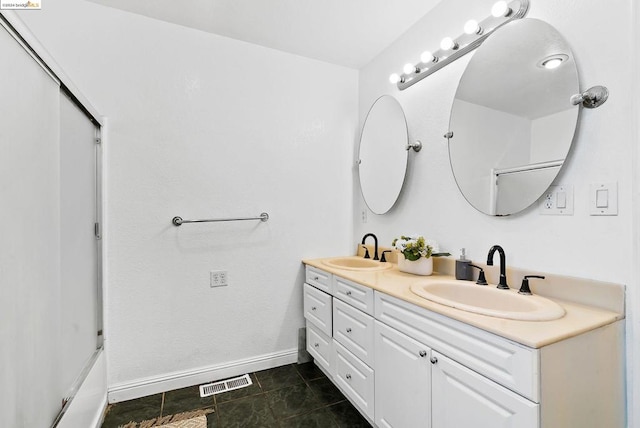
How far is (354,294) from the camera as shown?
163 centimetres

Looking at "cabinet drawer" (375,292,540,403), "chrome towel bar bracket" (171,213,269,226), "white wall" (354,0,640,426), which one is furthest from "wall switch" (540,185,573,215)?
"chrome towel bar bracket" (171,213,269,226)

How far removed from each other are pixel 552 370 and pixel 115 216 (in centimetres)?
216

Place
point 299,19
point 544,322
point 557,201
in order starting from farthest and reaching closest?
point 299,19 < point 557,201 < point 544,322

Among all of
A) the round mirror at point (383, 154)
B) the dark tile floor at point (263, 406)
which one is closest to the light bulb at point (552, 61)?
the round mirror at point (383, 154)

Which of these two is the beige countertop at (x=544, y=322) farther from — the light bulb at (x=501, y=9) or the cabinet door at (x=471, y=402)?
the light bulb at (x=501, y=9)

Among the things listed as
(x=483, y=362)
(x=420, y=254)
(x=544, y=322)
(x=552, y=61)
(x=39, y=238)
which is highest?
(x=552, y=61)

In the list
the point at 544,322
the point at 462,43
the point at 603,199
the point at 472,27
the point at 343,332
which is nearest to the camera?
the point at 544,322

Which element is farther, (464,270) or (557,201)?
(464,270)

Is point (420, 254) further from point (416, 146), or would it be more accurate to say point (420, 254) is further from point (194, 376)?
point (194, 376)

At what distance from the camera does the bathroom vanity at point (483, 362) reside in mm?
841

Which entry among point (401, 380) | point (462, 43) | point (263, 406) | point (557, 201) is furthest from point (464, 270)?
point (263, 406)

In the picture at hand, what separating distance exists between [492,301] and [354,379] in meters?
0.82

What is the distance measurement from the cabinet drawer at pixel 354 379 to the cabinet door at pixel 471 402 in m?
0.43

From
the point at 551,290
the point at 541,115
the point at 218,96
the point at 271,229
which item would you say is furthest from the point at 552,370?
the point at 218,96
